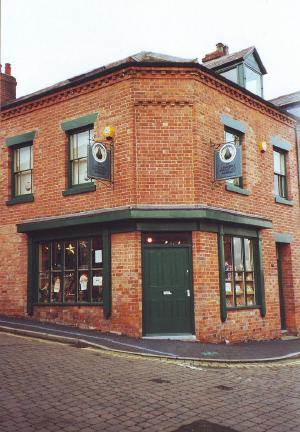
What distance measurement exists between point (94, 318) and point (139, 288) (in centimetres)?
161

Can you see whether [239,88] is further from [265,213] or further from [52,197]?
[52,197]

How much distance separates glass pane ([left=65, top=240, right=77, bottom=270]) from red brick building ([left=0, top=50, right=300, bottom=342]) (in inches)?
1.1

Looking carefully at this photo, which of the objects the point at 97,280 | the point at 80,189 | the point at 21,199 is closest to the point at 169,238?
the point at 97,280

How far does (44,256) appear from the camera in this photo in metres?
12.5

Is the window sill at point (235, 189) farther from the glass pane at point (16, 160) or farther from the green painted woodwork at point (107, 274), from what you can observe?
the glass pane at point (16, 160)

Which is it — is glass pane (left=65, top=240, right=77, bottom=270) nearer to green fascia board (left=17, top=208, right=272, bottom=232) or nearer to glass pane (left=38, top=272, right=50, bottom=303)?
green fascia board (left=17, top=208, right=272, bottom=232)

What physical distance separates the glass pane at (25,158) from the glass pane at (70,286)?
3574mm

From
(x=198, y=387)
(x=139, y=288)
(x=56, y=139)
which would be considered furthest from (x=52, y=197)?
(x=198, y=387)

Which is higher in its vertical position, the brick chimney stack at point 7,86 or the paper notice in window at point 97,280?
the brick chimney stack at point 7,86

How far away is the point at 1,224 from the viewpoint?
13406mm

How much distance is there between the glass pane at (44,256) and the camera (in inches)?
488

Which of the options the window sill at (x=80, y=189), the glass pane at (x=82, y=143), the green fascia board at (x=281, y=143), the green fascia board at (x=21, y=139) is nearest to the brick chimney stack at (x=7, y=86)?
the green fascia board at (x=21, y=139)

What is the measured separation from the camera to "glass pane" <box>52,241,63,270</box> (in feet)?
39.8

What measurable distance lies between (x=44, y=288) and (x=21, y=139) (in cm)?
445
